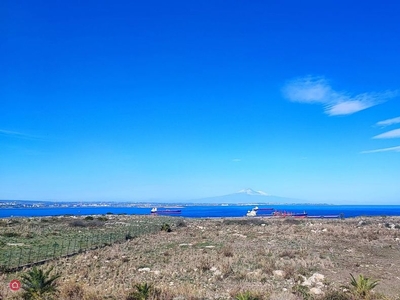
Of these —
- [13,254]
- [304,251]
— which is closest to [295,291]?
[304,251]

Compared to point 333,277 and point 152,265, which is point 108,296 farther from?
point 333,277

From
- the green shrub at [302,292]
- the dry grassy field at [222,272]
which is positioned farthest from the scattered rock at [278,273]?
the green shrub at [302,292]

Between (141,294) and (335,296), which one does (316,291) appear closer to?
(335,296)

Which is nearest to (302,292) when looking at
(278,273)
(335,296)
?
(335,296)

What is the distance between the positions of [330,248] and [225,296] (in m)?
15.4

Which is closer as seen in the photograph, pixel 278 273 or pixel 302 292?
pixel 302 292

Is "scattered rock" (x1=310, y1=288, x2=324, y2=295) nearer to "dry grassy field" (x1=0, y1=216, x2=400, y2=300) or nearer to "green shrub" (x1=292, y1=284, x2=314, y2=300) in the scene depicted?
"dry grassy field" (x1=0, y1=216, x2=400, y2=300)

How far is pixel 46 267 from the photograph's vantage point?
17.6m

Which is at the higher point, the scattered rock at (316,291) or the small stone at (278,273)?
the small stone at (278,273)

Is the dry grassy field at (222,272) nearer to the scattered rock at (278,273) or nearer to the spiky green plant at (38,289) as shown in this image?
the scattered rock at (278,273)

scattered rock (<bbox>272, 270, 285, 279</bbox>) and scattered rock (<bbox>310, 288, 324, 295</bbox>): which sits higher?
scattered rock (<bbox>272, 270, 285, 279</bbox>)

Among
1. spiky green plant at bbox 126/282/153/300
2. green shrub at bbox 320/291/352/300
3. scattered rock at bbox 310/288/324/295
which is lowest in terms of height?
scattered rock at bbox 310/288/324/295

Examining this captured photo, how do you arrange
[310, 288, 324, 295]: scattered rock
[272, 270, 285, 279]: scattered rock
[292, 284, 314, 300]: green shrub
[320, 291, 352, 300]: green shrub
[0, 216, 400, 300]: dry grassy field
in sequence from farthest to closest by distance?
[272, 270, 285, 279]: scattered rock → [310, 288, 324, 295]: scattered rock → [0, 216, 400, 300]: dry grassy field → [292, 284, 314, 300]: green shrub → [320, 291, 352, 300]: green shrub

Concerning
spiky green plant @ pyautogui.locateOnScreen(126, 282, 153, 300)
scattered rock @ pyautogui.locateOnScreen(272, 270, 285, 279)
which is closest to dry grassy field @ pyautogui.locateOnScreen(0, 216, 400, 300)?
scattered rock @ pyautogui.locateOnScreen(272, 270, 285, 279)
